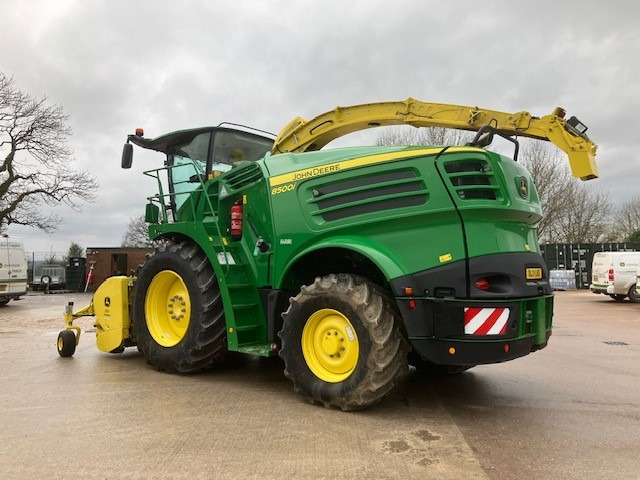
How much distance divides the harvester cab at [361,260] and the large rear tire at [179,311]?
0.02 meters

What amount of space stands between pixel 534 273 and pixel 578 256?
26.4 metres

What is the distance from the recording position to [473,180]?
13.6 ft

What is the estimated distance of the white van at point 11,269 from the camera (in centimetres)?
1650

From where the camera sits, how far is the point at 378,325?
4.05 m

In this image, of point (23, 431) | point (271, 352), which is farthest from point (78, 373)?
point (271, 352)

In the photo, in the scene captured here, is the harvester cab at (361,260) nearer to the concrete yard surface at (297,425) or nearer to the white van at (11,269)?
the concrete yard surface at (297,425)

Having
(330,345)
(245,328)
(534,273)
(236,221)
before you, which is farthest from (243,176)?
(534,273)

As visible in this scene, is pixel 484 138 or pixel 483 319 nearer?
pixel 483 319

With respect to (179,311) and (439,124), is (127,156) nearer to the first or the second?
(179,311)

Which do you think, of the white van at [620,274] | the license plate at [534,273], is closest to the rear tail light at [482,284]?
the license plate at [534,273]

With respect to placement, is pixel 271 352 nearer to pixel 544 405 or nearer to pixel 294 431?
pixel 294 431

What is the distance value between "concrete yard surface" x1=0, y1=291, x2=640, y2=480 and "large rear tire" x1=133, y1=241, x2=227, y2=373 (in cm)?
26

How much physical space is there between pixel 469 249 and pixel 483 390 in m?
1.99

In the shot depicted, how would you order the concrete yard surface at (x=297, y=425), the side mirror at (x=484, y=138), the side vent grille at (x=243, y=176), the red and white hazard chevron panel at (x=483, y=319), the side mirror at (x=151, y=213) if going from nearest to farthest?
the concrete yard surface at (x=297, y=425), the red and white hazard chevron panel at (x=483, y=319), the side mirror at (x=484, y=138), the side vent grille at (x=243, y=176), the side mirror at (x=151, y=213)
